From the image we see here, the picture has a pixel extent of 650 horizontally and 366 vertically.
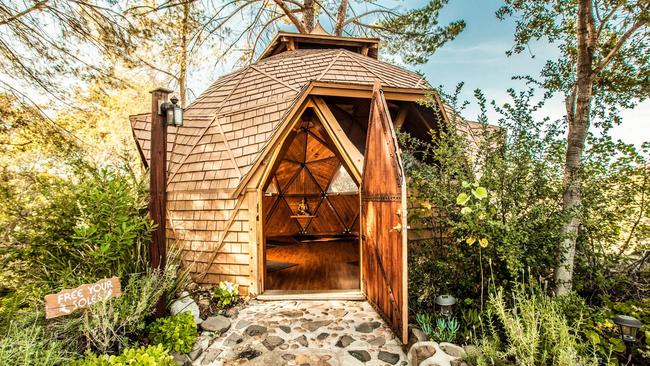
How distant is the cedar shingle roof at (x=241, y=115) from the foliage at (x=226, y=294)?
1.61 meters

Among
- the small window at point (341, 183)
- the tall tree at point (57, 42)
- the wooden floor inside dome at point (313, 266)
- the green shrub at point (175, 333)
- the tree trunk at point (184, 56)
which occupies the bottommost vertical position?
the wooden floor inside dome at point (313, 266)

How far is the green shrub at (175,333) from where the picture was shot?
3.10 m

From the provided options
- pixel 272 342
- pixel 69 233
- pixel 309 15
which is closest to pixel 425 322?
pixel 272 342

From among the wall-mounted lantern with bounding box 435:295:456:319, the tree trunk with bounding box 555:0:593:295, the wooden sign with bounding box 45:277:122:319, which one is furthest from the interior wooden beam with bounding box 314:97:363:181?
the wooden sign with bounding box 45:277:122:319

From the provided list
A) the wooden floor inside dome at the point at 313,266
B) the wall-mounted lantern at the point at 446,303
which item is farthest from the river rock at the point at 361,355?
the wooden floor inside dome at the point at 313,266

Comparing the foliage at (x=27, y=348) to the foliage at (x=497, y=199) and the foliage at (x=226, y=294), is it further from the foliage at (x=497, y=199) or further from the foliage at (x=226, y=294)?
the foliage at (x=497, y=199)

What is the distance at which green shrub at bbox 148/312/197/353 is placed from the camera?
310 centimetres

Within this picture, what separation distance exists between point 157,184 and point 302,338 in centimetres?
250

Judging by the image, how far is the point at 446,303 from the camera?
10.3ft

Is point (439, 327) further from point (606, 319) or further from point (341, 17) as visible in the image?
point (341, 17)

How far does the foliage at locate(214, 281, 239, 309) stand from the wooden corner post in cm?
110

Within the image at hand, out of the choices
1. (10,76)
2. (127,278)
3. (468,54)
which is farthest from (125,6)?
(468,54)

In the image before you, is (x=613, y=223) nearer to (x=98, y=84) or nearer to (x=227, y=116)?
(x=227, y=116)

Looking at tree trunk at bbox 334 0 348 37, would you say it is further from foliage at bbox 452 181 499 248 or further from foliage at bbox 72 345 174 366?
foliage at bbox 72 345 174 366
